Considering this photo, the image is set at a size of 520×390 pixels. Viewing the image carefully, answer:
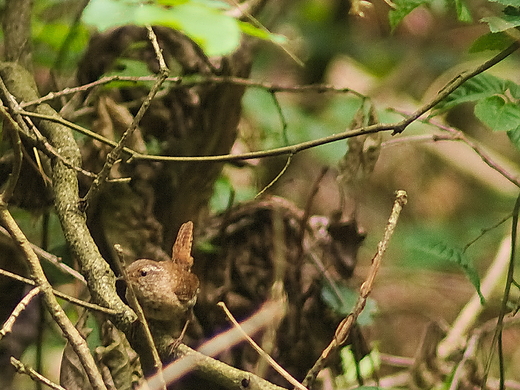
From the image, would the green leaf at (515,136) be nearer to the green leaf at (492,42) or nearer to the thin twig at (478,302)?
the green leaf at (492,42)

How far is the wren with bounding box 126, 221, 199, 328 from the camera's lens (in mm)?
1344

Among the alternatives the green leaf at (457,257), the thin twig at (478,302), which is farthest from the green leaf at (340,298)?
the thin twig at (478,302)

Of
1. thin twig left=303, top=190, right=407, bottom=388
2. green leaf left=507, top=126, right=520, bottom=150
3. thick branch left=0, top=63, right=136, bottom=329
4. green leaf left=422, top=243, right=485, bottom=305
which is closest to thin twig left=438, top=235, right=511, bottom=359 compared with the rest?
green leaf left=422, top=243, right=485, bottom=305

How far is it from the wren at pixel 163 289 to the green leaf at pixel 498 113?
0.69m

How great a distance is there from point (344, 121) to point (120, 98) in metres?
1.32

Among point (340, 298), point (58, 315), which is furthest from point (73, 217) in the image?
point (340, 298)

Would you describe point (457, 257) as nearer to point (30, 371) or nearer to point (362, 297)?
point (362, 297)

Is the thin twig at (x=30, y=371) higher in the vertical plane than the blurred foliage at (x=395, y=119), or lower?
higher

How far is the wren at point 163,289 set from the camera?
4.41 ft

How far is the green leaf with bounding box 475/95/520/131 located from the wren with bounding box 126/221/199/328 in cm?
69

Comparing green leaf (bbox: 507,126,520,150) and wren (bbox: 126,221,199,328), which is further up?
green leaf (bbox: 507,126,520,150)

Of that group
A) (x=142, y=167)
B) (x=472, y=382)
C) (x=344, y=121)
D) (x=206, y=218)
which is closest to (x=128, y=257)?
(x=142, y=167)

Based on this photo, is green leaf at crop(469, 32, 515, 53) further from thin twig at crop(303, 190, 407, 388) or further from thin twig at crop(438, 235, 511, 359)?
thin twig at crop(438, 235, 511, 359)

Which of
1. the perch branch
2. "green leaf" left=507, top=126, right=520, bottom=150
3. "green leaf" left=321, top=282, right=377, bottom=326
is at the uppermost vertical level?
"green leaf" left=507, top=126, right=520, bottom=150
